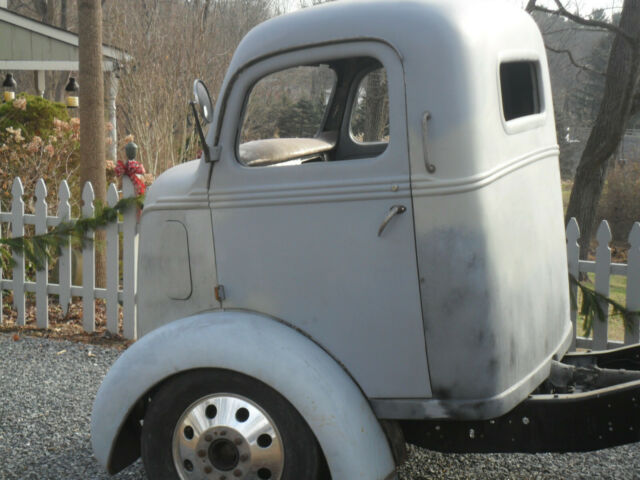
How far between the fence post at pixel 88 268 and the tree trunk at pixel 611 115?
576cm

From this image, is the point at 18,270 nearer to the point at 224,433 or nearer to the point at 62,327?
the point at 62,327

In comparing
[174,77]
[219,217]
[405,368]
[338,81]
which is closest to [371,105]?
[338,81]

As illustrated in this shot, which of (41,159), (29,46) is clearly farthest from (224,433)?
(29,46)

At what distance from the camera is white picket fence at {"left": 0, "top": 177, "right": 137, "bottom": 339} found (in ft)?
19.9

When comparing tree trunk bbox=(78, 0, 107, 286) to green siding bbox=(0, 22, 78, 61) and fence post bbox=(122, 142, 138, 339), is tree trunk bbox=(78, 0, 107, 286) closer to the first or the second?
fence post bbox=(122, 142, 138, 339)

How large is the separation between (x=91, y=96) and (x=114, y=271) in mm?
1999

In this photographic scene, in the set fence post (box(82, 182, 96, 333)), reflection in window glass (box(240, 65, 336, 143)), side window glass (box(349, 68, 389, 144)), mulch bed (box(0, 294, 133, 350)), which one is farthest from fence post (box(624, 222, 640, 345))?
reflection in window glass (box(240, 65, 336, 143))

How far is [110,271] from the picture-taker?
6184 mm

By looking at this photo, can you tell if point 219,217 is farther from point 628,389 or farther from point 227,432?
point 628,389

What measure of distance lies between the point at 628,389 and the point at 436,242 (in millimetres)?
893

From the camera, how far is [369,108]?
5.12m

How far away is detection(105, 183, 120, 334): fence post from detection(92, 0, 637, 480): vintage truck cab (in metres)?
2.88

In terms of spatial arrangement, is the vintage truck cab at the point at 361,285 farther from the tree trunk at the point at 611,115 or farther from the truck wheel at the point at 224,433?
the tree trunk at the point at 611,115

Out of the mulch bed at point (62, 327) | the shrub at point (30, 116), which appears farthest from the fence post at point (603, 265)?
the shrub at point (30, 116)
